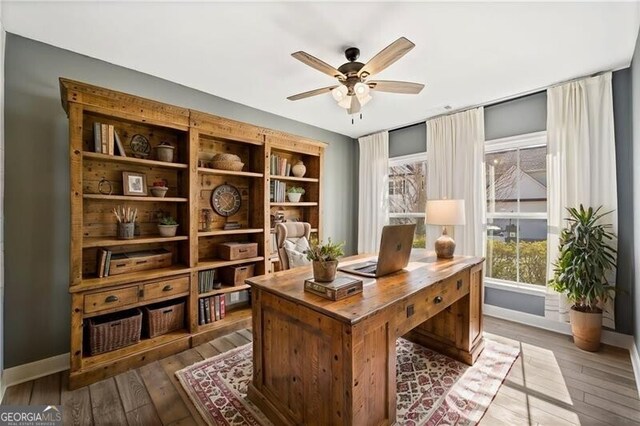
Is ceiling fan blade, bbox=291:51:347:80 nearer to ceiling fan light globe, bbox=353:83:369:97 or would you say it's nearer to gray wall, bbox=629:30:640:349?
ceiling fan light globe, bbox=353:83:369:97

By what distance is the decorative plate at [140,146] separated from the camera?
8.58 ft

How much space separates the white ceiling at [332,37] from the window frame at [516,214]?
0.56m

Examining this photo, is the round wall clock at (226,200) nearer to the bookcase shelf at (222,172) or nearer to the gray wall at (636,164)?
the bookcase shelf at (222,172)

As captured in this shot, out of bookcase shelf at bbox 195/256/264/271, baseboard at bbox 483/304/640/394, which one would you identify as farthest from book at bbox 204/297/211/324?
baseboard at bbox 483/304/640/394

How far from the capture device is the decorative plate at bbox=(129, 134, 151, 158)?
8.58 ft

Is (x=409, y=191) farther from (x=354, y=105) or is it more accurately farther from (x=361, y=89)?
(x=361, y=89)

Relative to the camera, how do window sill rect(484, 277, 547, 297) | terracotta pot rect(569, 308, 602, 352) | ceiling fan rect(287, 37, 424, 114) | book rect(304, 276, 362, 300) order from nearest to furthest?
book rect(304, 276, 362, 300)
ceiling fan rect(287, 37, 424, 114)
terracotta pot rect(569, 308, 602, 352)
window sill rect(484, 277, 547, 297)

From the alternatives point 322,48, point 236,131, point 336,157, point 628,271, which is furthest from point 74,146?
point 628,271

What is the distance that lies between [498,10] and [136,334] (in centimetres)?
367

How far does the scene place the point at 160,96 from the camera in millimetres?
2787

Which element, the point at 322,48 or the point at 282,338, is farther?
the point at 322,48

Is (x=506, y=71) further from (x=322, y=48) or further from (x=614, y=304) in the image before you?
(x=614, y=304)

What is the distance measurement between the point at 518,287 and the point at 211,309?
3448 millimetres

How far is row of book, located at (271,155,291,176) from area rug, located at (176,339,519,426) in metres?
2.06
